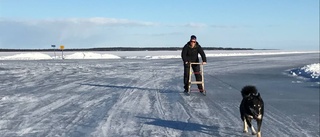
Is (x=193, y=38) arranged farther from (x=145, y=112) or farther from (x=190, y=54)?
(x=145, y=112)

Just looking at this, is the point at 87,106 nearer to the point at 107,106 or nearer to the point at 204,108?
the point at 107,106

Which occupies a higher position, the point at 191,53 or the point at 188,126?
the point at 191,53

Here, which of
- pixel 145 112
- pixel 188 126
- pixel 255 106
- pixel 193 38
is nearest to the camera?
pixel 255 106

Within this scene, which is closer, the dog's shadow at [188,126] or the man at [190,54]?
the dog's shadow at [188,126]

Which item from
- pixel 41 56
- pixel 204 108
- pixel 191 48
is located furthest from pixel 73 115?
pixel 41 56

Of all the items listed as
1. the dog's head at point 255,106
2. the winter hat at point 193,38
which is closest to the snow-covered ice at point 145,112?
the dog's head at point 255,106

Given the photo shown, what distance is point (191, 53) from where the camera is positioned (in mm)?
12859

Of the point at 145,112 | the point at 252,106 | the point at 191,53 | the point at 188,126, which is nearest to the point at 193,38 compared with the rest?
the point at 191,53

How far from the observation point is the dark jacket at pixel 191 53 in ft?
41.6

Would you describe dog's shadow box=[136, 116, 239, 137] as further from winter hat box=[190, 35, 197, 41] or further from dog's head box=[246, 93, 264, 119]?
winter hat box=[190, 35, 197, 41]

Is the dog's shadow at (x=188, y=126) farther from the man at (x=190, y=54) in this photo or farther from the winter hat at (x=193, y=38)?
the man at (x=190, y=54)

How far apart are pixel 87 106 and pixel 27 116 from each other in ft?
5.77

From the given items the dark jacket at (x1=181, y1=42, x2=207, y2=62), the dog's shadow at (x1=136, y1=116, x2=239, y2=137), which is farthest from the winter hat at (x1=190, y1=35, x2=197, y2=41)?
the dog's shadow at (x1=136, y1=116, x2=239, y2=137)

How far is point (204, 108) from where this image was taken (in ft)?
32.1
